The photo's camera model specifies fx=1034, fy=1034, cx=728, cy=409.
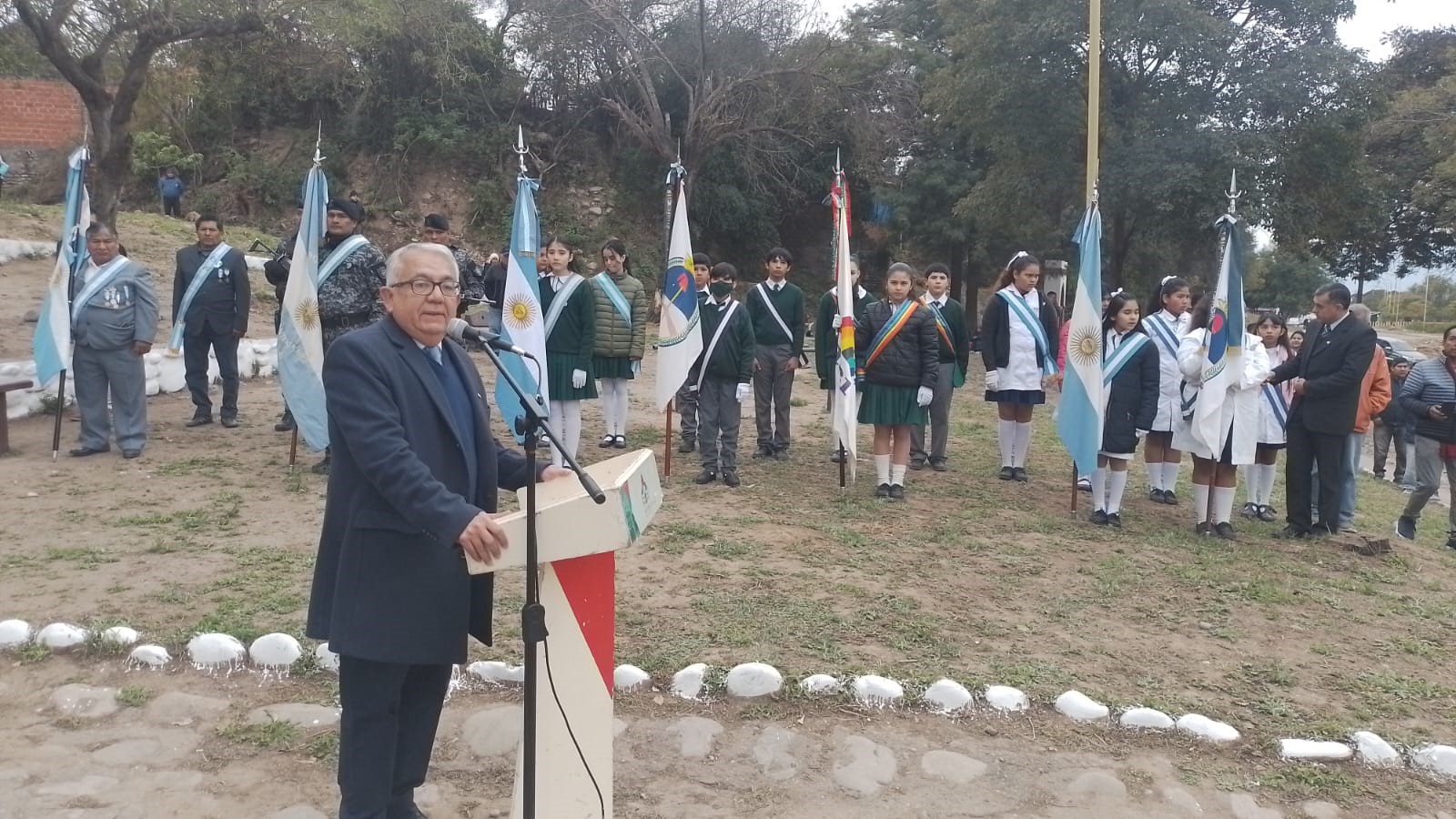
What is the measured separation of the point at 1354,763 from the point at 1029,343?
516 cm

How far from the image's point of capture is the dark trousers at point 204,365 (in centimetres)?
941

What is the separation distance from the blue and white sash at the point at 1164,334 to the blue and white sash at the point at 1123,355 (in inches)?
12.5

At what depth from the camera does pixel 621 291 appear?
905 centimetres

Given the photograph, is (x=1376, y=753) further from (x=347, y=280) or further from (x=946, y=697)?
(x=347, y=280)

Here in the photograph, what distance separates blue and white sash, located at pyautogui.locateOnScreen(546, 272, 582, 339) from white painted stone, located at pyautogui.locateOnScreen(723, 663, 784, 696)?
4583 millimetres

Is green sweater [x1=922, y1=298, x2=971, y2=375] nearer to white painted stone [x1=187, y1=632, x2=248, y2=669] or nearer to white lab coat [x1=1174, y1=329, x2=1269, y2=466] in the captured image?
white lab coat [x1=1174, y1=329, x2=1269, y2=466]

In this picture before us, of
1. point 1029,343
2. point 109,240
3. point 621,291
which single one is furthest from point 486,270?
point 1029,343

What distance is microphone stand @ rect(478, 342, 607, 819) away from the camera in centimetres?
250

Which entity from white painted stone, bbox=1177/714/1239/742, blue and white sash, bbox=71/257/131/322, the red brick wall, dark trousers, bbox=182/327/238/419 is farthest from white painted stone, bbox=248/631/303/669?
the red brick wall

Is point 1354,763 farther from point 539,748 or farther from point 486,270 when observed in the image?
point 486,270

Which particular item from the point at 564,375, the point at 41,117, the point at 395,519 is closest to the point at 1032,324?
the point at 564,375

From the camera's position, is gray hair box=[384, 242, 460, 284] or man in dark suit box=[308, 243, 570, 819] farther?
gray hair box=[384, 242, 460, 284]

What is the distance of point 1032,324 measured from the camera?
28.5ft

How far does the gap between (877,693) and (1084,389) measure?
3998 mm
